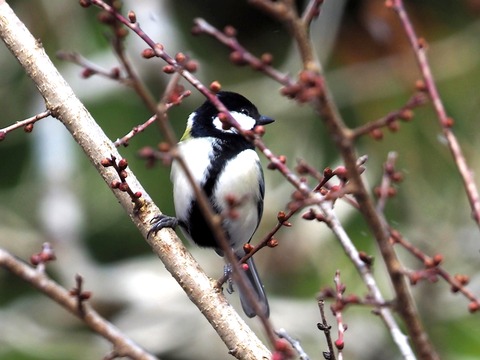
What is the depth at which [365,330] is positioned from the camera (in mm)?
5602

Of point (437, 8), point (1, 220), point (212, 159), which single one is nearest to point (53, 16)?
point (1, 220)

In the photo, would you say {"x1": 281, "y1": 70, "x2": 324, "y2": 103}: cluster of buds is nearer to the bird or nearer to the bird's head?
the bird

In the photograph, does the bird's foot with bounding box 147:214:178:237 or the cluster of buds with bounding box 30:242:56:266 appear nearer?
the cluster of buds with bounding box 30:242:56:266

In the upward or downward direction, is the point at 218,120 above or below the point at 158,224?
above

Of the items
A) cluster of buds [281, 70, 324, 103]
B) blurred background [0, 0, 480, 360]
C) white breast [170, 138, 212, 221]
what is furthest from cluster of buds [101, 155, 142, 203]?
blurred background [0, 0, 480, 360]

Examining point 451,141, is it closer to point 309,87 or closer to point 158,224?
point 309,87

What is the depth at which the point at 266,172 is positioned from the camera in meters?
5.61

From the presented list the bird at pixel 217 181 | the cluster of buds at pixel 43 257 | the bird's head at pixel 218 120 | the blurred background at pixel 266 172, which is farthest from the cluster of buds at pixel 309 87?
the blurred background at pixel 266 172

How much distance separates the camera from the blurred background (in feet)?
17.8

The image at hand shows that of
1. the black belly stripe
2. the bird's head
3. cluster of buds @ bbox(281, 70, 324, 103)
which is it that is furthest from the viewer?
the bird's head

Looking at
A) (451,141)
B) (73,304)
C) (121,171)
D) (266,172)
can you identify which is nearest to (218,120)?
(121,171)

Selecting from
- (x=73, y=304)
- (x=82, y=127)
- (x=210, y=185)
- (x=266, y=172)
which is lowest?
(x=73, y=304)

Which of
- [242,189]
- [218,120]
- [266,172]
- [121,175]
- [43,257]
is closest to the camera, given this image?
[43,257]

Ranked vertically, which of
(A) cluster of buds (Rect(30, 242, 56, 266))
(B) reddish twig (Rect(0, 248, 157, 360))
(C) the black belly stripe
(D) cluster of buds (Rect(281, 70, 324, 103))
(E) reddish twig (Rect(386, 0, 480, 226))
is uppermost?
(C) the black belly stripe
